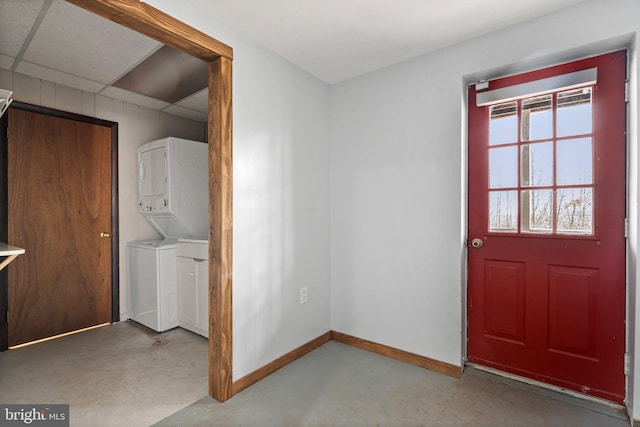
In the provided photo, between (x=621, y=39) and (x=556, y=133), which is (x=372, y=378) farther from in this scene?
(x=621, y=39)

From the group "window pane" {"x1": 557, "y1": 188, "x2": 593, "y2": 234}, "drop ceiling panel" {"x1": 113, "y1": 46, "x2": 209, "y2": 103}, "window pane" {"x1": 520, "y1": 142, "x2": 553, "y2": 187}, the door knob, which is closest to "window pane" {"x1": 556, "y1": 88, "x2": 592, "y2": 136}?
"window pane" {"x1": 520, "y1": 142, "x2": 553, "y2": 187}

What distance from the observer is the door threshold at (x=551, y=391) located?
5.65 feet

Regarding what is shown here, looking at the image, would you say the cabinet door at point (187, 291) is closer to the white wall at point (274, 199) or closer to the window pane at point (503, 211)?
the white wall at point (274, 199)

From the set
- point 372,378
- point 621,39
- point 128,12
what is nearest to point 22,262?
point 128,12

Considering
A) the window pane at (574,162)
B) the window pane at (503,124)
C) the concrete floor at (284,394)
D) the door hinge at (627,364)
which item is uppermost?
the window pane at (503,124)

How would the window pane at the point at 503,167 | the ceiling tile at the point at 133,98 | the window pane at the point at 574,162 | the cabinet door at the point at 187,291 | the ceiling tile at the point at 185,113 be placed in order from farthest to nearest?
the ceiling tile at the point at 185,113
the ceiling tile at the point at 133,98
the cabinet door at the point at 187,291
the window pane at the point at 503,167
the window pane at the point at 574,162

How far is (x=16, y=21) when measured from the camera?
1.91 m

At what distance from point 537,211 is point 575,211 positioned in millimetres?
182

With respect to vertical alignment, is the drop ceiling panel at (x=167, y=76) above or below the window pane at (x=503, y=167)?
above

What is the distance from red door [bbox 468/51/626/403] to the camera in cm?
174

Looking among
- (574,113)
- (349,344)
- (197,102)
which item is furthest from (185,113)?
(574,113)

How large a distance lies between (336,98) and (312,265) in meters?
1.44

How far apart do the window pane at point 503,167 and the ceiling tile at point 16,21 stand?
9.17ft

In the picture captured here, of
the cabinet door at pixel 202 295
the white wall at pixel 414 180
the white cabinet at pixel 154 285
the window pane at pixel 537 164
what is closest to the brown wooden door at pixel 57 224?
the white cabinet at pixel 154 285
